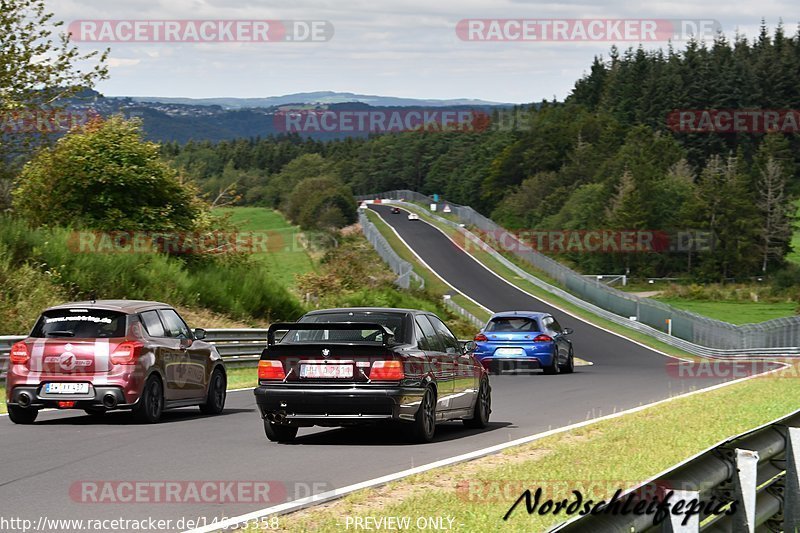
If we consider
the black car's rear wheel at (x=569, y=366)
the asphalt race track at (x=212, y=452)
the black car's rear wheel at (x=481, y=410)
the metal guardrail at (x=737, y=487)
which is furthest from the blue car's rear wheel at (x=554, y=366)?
the metal guardrail at (x=737, y=487)

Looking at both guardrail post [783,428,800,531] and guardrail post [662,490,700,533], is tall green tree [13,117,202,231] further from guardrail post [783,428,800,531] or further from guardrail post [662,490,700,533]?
guardrail post [662,490,700,533]

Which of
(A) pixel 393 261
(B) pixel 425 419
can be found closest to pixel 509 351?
(B) pixel 425 419

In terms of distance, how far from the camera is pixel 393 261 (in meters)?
82.6

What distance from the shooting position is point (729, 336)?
2359 inches

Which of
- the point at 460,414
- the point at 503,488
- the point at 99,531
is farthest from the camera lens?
the point at 460,414

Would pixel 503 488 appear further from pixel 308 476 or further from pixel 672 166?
pixel 672 166

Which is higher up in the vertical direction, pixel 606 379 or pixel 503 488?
pixel 503 488

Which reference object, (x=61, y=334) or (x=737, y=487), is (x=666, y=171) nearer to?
(x=61, y=334)

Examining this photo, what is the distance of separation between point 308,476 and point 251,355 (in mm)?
19956

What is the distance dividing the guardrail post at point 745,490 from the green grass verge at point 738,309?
8858cm

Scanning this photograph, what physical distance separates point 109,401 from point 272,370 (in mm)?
3039

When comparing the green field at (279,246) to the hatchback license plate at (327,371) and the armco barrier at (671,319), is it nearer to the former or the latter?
the armco barrier at (671,319)

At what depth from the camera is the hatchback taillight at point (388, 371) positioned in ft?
43.8

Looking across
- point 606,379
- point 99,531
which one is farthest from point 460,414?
point 606,379
